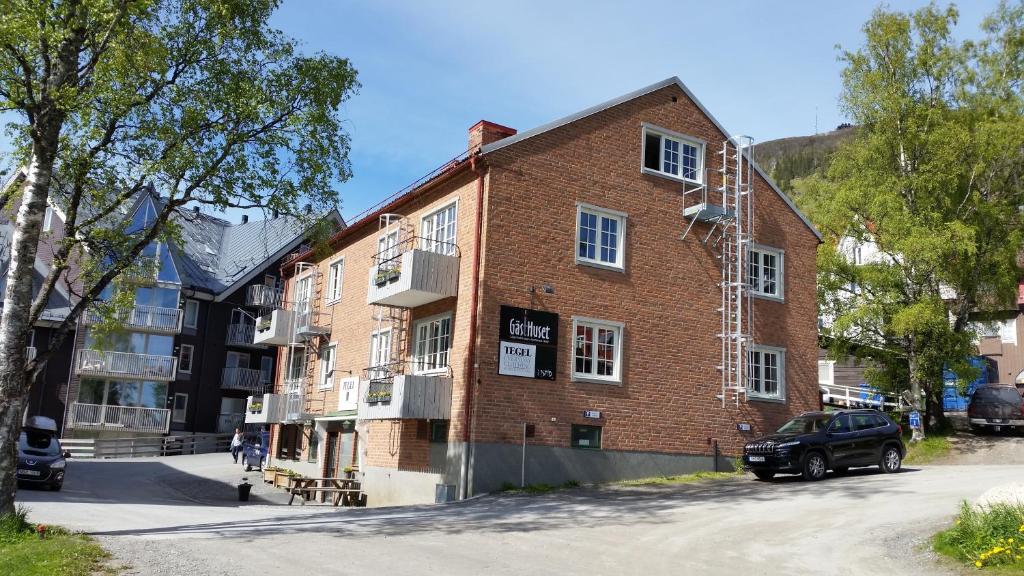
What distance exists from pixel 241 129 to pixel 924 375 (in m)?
23.0

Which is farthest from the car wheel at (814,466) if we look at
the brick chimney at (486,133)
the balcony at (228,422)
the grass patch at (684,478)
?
the balcony at (228,422)

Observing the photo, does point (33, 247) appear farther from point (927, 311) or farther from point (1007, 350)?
point (1007, 350)

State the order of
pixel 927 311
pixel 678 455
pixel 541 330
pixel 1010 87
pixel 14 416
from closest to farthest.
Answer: pixel 14 416
pixel 541 330
pixel 678 455
pixel 927 311
pixel 1010 87

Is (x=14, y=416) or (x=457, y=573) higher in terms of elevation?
(x=14, y=416)

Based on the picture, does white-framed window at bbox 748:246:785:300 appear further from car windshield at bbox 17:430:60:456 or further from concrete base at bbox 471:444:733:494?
car windshield at bbox 17:430:60:456

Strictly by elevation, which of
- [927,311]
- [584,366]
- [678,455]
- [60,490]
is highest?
[927,311]

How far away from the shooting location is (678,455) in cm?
2270

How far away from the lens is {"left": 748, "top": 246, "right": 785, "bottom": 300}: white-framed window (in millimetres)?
25297

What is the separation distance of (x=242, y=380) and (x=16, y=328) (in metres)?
36.0

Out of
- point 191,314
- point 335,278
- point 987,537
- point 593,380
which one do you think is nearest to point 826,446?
point 593,380

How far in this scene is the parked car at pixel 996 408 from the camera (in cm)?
2975

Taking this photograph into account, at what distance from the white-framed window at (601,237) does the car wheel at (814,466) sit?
21.6 ft

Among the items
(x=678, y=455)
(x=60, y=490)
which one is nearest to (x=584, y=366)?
(x=678, y=455)

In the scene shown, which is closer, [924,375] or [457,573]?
[457,573]
